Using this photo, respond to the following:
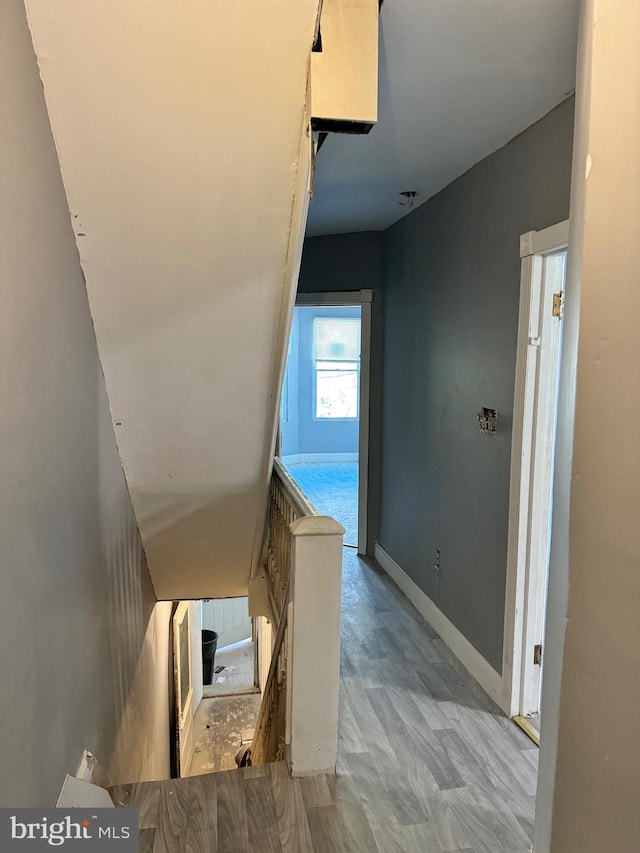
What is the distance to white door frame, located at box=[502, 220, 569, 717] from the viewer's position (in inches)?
Answer: 88.2

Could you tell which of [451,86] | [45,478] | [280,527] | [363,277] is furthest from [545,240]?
[363,277]

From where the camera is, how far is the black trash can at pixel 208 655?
680 centimetres

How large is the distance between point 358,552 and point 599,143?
399 centimetres

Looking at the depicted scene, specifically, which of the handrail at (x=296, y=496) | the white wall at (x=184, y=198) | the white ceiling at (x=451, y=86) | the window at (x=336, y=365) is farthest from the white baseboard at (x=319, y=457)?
the white wall at (x=184, y=198)

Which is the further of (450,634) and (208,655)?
(208,655)

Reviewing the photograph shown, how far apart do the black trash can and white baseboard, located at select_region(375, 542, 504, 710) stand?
11.9 feet

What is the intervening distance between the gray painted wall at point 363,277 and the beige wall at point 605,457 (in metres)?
3.55

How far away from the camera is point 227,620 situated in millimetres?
7586

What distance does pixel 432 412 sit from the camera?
3264 millimetres

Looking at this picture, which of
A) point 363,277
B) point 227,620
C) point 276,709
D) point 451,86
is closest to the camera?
point 451,86

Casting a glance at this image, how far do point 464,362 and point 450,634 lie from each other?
1417 millimetres

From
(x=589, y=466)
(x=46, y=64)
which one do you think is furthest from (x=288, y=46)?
(x=589, y=466)

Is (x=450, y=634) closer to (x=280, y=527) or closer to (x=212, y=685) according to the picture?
(x=280, y=527)

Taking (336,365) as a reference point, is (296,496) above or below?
below
